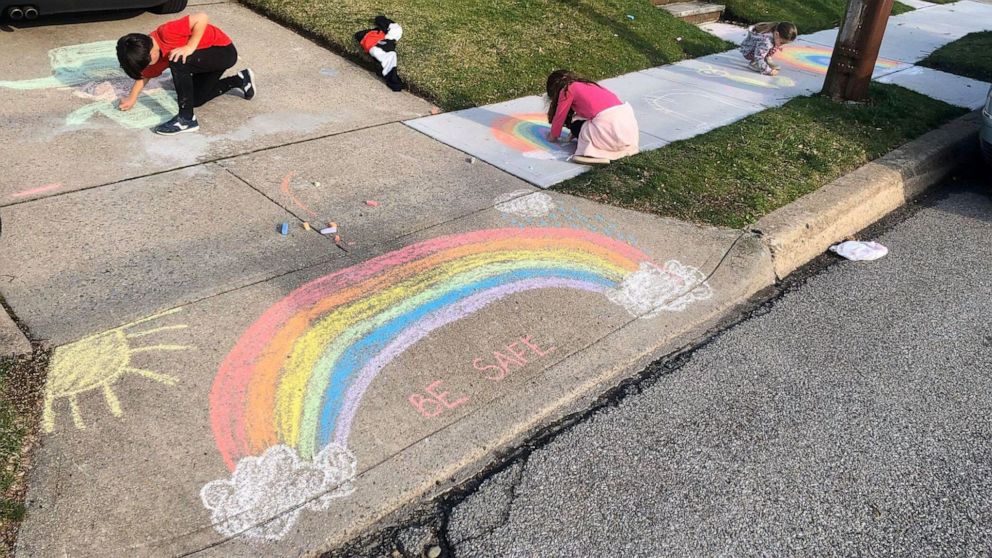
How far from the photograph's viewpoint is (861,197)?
5.40 metres

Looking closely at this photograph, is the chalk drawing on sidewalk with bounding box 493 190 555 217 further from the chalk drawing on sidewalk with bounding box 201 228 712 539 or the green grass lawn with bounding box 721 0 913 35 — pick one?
the green grass lawn with bounding box 721 0 913 35

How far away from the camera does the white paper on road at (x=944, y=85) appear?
7.71m

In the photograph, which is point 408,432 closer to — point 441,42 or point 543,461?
point 543,461

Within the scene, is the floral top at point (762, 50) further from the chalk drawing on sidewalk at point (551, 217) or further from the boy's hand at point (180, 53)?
the boy's hand at point (180, 53)

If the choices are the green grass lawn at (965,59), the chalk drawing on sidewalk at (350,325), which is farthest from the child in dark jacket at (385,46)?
the green grass lawn at (965,59)

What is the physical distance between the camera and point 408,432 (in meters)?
3.05

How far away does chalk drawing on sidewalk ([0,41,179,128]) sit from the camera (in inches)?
221

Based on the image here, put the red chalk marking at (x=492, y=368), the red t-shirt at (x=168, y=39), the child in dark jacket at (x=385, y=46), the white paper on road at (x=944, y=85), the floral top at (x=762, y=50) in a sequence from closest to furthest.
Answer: the red chalk marking at (x=492, y=368)
the red t-shirt at (x=168, y=39)
the child in dark jacket at (x=385, y=46)
the white paper on road at (x=944, y=85)
the floral top at (x=762, y=50)

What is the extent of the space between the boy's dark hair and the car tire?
244 centimetres

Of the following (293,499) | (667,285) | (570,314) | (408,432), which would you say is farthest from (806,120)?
(293,499)

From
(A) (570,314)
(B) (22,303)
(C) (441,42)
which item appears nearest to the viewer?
(B) (22,303)

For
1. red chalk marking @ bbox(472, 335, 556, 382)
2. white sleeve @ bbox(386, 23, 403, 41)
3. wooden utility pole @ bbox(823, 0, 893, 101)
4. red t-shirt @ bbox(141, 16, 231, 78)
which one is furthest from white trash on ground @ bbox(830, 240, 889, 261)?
red t-shirt @ bbox(141, 16, 231, 78)

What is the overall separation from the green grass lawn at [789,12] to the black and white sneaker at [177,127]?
26.0 ft

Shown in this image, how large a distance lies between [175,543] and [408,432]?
3.09 ft
